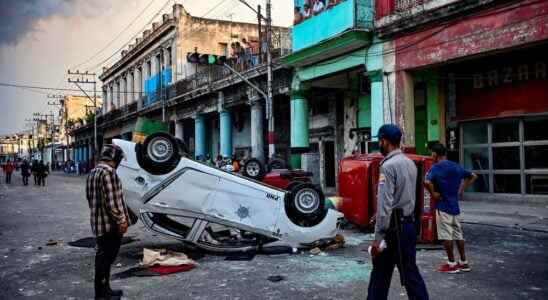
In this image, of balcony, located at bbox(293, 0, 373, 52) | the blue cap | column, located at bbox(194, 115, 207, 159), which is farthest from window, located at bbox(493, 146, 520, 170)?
column, located at bbox(194, 115, 207, 159)

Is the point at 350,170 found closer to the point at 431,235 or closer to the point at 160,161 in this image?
the point at 431,235

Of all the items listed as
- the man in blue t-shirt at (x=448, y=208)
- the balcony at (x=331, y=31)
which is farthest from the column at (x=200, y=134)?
the man in blue t-shirt at (x=448, y=208)

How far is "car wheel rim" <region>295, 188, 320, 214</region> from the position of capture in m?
7.68

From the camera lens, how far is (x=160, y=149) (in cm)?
717

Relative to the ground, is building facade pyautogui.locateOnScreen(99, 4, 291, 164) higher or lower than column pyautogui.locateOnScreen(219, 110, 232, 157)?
higher

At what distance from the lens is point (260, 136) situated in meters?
23.7

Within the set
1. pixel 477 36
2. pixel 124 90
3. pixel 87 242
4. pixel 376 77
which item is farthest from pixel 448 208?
pixel 124 90

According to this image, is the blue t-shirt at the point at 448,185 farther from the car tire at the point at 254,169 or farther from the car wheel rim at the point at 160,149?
the car tire at the point at 254,169

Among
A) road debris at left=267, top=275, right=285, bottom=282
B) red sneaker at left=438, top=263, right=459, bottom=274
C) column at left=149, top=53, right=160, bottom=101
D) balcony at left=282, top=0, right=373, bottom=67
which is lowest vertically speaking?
road debris at left=267, top=275, right=285, bottom=282

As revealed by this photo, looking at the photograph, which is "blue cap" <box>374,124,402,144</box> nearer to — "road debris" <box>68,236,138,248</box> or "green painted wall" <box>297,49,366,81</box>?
"road debris" <box>68,236,138,248</box>

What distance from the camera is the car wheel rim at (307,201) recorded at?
7.68 metres

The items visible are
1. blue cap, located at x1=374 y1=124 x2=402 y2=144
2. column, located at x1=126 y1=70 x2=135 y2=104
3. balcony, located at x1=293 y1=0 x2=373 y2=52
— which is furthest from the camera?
column, located at x1=126 y1=70 x2=135 y2=104

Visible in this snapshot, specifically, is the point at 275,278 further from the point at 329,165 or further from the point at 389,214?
the point at 329,165

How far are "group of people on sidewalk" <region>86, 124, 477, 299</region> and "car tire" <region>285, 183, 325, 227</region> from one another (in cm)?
202
